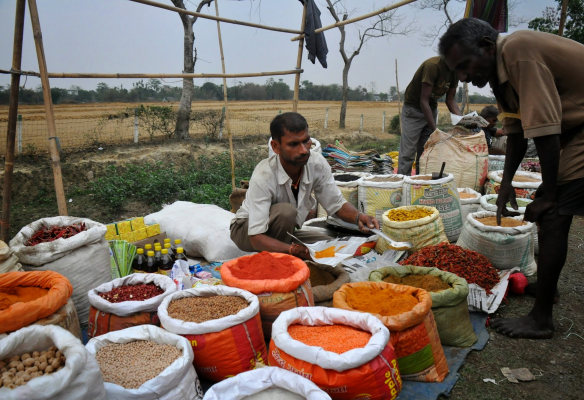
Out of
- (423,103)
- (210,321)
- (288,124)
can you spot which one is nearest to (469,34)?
(288,124)

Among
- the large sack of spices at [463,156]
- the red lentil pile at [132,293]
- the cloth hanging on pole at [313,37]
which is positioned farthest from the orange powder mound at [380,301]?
the cloth hanging on pole at [313,37]

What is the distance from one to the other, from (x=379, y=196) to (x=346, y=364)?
8.67 ft

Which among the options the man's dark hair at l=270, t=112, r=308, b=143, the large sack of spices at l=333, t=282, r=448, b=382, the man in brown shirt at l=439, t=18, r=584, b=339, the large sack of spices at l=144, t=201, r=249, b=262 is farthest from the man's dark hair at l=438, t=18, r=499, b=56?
the large sack of spices at l=144, t=201, r=249, b=262

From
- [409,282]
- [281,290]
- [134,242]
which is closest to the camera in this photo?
[281,290]

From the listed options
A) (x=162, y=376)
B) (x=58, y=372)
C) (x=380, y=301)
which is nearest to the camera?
(x=58, y=372)

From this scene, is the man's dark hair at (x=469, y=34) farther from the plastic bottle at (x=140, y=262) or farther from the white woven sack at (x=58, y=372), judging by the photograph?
the plastic bottle at (x=140, y=262)

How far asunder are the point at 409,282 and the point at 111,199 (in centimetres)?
462

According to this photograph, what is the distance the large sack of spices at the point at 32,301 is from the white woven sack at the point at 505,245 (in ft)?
8.72

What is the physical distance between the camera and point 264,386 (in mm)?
1553

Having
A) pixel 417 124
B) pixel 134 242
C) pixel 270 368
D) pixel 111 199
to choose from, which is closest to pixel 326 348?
pixel 270 368

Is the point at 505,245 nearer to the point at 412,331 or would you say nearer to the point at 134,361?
the point at 412,331

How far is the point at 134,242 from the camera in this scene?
3.38 metres

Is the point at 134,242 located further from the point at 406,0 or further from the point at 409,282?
the point at 406,0

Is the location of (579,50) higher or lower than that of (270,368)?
higher
